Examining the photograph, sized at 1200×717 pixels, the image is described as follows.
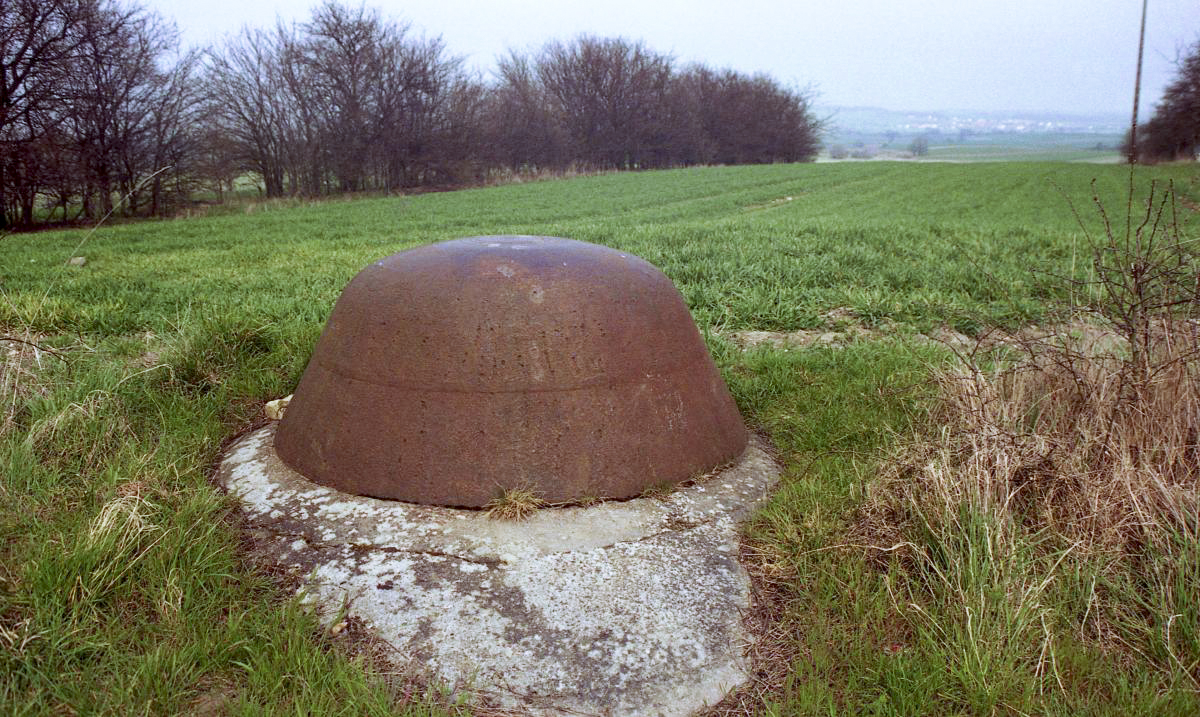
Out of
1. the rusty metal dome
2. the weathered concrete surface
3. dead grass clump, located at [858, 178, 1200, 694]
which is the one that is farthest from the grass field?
the rusty metal dome

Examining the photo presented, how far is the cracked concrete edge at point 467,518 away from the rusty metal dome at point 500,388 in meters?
0.07

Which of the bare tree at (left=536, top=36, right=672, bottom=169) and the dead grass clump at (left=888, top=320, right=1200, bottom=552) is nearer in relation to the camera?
the dead grass clump at (left=888, top=320, right=1200, bottom=552)

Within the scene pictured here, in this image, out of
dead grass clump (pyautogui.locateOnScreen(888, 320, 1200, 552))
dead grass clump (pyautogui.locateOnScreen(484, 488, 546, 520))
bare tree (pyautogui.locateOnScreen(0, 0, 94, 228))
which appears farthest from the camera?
bare tree (pyautogui.locateOnScreen(0, 0, 94, 228))

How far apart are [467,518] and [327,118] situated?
3085cm

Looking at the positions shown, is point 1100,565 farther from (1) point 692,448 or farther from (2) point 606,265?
(2) point 606,265

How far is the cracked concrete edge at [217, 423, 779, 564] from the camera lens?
2.86 metres

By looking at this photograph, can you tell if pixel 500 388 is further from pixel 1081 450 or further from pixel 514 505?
pixel 1081 450

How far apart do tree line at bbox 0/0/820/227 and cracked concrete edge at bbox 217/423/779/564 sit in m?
1.53

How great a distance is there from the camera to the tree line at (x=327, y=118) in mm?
17359

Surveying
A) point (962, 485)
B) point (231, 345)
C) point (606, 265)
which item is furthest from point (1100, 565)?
point (231, 345)

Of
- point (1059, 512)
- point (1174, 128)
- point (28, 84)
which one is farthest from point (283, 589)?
point (1174, 128)

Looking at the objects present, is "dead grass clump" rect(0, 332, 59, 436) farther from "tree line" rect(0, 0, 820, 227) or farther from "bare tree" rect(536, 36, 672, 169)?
"bare tree" rect(536, 36, 672, 169)

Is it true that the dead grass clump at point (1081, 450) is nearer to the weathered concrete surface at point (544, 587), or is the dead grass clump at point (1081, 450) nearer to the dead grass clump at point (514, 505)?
the weathered concrete surface at point (544, 587)

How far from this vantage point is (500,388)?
3.12 m
